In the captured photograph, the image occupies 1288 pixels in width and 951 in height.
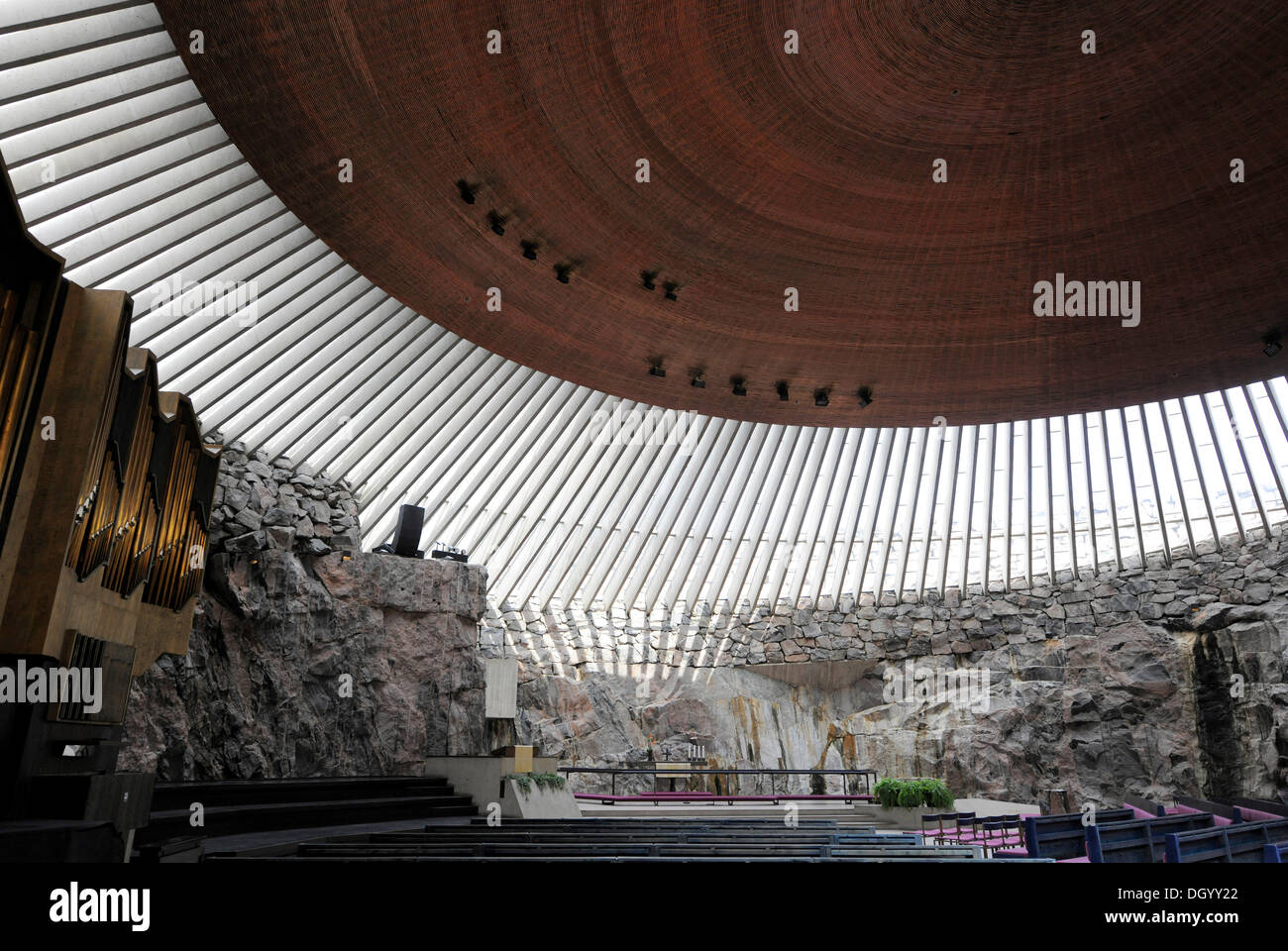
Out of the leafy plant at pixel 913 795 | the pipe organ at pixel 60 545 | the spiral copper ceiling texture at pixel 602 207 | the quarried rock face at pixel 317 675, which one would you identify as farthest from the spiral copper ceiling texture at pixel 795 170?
the leafy plant at pixel 913 795

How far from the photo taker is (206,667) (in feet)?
39.9

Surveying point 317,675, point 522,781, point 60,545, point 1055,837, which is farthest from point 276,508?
point 1055,837

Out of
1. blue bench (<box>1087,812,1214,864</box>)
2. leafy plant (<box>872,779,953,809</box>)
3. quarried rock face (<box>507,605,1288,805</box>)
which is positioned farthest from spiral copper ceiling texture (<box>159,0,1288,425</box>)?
quarried rock face (<box>507,605,1288,805</box>)

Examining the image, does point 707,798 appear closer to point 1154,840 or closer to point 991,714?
point 991,714

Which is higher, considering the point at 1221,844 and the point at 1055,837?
the point at 1221,844

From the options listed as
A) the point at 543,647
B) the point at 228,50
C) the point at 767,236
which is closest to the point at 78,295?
the point at 228,50

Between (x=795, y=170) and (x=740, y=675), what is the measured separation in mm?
14318

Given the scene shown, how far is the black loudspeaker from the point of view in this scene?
15.5 meters

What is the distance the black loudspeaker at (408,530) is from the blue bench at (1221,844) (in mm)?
12892

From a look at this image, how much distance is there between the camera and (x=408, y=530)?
15570 mm

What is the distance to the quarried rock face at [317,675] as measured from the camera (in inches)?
457

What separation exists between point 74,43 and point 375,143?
2550 mm

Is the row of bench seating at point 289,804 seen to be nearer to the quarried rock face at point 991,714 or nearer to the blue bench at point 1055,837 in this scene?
the quarried rock face at point 991,714
